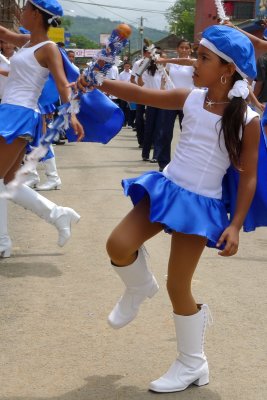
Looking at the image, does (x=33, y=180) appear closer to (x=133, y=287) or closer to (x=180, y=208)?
(x=133, y=287)

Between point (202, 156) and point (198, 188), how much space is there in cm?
15

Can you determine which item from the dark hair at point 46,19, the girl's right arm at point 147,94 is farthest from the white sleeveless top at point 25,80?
the girl's right arm at point 147,94

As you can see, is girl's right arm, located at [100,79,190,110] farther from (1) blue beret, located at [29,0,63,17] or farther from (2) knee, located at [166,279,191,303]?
(1) blue beret, located at [29,0,63,17]

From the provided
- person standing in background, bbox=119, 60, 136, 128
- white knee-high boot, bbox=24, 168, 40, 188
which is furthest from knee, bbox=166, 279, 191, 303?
person standing in background, bbox=119, 60, 136, 128

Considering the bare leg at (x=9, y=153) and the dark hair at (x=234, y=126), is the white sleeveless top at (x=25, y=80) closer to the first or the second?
the bare leg at (x=9, y=153)

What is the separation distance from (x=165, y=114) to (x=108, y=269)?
6163 millimetres

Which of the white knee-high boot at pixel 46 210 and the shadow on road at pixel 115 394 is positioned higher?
the shadow on road at pixel 115 394

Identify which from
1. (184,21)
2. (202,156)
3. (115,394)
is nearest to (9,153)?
(202,156)

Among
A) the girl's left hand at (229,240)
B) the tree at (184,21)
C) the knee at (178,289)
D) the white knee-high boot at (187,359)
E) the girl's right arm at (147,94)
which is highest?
the girl's right arm at (147,94)

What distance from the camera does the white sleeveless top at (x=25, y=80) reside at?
218 inches

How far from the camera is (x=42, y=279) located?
18.9 feet

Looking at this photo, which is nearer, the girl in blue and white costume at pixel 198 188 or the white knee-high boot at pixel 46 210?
the girl in blue and white costume at pixel 198 188

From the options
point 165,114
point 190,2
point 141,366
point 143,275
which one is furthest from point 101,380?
point 190,2

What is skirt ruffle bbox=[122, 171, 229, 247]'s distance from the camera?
3.64m
